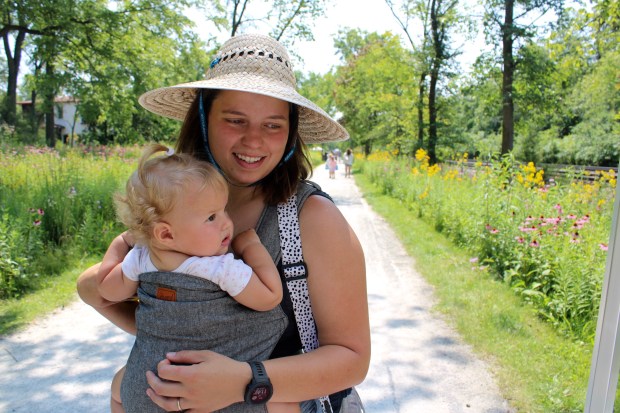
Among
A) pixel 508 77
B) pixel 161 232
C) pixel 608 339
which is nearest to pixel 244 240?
pixel 161 232

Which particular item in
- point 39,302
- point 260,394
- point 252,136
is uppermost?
point 252,136

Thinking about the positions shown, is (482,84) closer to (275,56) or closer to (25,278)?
(25,278)

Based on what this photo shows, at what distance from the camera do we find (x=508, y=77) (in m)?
13.9

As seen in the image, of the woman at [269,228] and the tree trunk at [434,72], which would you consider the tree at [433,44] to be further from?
the woman at [269,228]

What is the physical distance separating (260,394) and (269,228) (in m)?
0.47

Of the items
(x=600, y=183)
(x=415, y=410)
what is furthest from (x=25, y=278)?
(x=600, y=183)

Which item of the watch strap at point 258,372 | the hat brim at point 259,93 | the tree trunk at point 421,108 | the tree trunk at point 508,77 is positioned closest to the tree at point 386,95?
the tree trunk at point 421,108

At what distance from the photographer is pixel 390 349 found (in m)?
4.25

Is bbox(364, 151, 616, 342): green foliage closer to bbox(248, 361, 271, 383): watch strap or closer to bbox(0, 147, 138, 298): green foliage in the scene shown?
bbox(248, 361, 271, 383): watch strap

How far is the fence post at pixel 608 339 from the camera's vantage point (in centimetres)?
145

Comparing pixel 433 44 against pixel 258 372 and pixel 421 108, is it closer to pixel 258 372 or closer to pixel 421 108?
pixel 421 108

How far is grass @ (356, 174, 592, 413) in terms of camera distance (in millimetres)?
3281

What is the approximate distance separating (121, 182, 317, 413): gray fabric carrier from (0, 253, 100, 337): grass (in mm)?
3759

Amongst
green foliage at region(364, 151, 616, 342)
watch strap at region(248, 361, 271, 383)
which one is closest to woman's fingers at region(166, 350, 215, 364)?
watch strap at region(248, 361, 271, 383)
